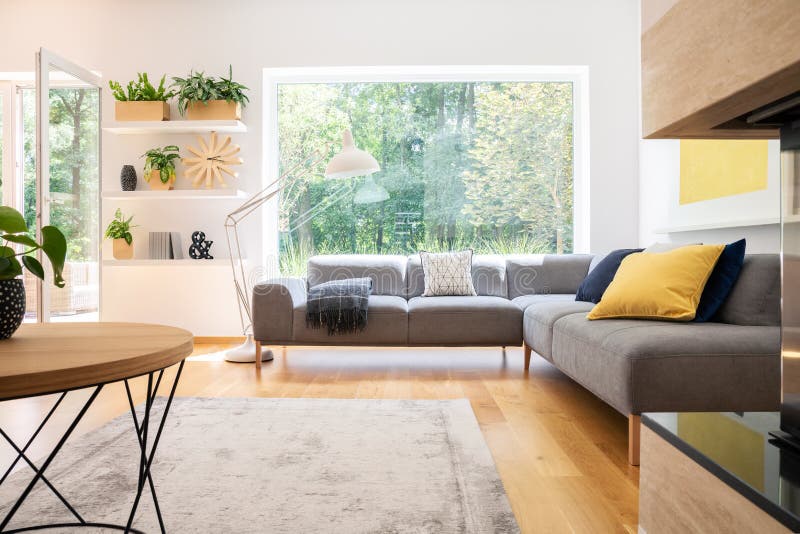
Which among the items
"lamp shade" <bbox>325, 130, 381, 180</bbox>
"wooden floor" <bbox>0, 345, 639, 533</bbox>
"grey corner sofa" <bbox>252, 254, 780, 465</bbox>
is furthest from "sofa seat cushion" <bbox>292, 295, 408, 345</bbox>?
"lamp shade" <bbox>325, 130, 381, 180</bbox>

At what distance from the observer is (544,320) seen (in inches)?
121

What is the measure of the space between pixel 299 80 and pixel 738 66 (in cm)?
467

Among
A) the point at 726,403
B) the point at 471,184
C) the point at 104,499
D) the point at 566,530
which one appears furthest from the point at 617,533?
the point at 471,184

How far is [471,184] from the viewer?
199 inches

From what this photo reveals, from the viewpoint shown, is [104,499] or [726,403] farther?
[726,403]

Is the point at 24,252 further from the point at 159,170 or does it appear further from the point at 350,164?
the point at 159,170

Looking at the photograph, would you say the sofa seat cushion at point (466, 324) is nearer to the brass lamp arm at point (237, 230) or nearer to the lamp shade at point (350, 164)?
the lamp shade at point (350, 164)

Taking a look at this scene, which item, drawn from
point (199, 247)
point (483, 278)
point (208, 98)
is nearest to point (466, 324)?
point (483, 278)

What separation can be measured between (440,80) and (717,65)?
4.32 m

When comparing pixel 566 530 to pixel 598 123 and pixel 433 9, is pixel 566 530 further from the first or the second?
pixel 433 9

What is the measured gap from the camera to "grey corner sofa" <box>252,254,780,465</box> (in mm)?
1913

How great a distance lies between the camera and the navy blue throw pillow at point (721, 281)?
239 centimetres

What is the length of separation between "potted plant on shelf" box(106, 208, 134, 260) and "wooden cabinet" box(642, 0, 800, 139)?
4.54 metres

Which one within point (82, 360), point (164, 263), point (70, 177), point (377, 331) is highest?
point (70, 177)
